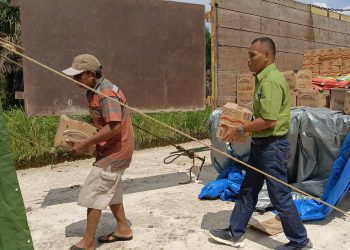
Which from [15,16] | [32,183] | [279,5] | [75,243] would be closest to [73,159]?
[32,183]

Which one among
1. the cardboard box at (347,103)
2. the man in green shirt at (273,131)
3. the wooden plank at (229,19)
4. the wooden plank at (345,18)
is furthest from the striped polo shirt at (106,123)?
the wooden plank at (345,18)

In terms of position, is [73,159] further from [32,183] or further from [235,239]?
[235,239]

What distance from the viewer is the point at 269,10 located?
6359mm

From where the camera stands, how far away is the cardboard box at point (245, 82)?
5.61 m

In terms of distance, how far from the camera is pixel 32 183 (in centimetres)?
610

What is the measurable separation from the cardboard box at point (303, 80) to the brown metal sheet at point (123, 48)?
→ 52.5 inches

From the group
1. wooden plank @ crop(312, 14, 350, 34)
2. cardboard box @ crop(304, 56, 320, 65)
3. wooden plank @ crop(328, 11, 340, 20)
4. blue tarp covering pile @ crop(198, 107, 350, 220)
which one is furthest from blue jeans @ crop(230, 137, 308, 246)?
wooden plank @ crop(328, 11, 340, 20)

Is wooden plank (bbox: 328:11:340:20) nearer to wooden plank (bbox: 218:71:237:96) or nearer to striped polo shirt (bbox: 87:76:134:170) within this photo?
wooden plank (bbox: 218:71:237:96)

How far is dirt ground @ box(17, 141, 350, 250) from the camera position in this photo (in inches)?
148

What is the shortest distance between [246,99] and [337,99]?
4.13ft

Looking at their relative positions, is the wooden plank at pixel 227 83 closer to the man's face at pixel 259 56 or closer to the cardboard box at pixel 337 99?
the cardboard box at pixel 337 99

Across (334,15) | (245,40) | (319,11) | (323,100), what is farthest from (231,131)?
(334,15)

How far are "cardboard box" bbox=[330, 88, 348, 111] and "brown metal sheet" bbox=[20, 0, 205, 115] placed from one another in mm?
1807

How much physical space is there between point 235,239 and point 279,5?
436 cm
